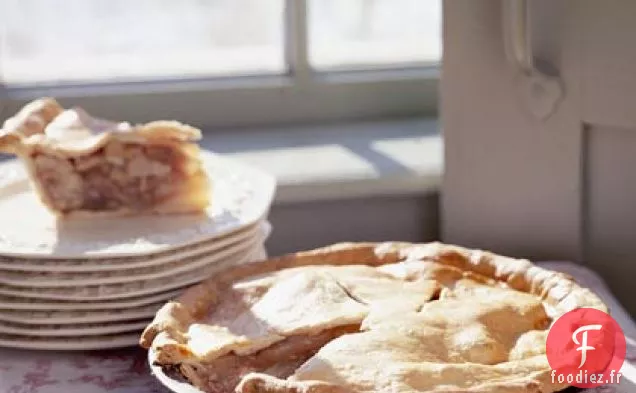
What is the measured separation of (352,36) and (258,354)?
697 mm

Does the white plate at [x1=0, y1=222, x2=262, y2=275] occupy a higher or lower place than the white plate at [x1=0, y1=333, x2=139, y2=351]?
higher

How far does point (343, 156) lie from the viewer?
126 centimetres

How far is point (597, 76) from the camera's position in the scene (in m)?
1.07

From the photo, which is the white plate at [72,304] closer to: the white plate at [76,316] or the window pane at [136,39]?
the white plate at [76,316]

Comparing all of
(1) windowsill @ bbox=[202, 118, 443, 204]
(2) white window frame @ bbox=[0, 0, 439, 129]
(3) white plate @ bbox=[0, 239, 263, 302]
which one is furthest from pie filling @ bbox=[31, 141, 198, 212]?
(2) white window frame @ bbox=[0, 0, 439, 129]

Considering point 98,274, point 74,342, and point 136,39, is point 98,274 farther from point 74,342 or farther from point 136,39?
point 136,39

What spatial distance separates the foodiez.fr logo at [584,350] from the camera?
0.74m

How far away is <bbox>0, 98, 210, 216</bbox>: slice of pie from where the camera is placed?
961mm

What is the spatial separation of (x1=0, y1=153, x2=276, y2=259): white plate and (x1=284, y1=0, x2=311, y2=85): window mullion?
32 cm

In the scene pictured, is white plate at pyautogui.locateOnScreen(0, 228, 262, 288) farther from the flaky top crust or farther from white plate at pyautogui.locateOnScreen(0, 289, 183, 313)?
the flaky top crust

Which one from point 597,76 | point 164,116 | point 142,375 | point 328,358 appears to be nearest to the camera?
point 328,358

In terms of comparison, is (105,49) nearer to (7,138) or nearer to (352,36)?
(352,36)

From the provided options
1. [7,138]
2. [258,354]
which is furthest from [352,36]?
[258,354]

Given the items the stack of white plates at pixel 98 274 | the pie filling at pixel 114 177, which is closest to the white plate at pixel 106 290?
the stack of white plates at pixel 98 274
